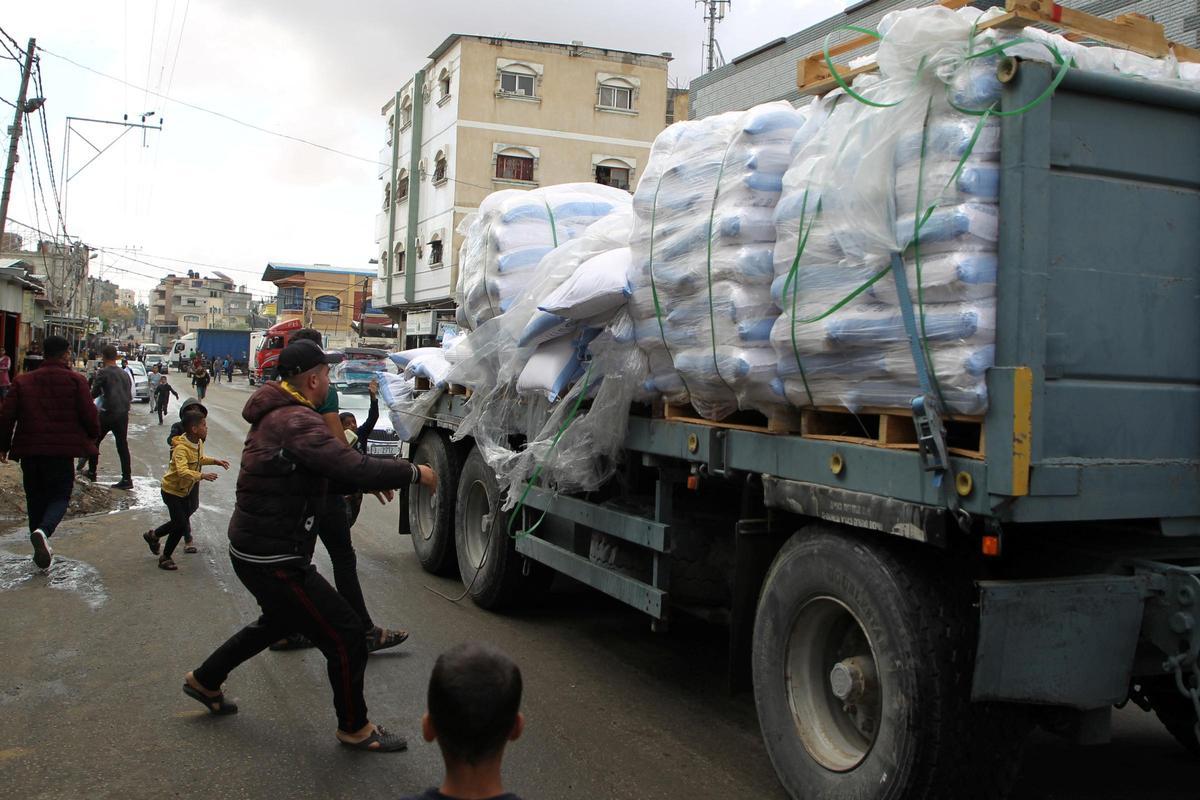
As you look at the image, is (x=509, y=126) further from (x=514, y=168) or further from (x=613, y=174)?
(x=613, y=174)

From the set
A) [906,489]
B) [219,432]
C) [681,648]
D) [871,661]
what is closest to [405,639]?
[681,648]

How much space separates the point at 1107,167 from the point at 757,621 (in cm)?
218

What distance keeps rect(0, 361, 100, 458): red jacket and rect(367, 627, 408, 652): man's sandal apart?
3687 millimetres

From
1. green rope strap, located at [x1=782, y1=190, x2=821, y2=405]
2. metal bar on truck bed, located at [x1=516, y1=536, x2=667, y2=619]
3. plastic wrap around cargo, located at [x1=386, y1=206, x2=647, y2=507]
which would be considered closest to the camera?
green rope strap, located at [x1=782, y1=190, x2=821, y2=405]

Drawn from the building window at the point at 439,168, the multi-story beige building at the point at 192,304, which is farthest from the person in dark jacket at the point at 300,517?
the multi-story beige building at the point at 192,304

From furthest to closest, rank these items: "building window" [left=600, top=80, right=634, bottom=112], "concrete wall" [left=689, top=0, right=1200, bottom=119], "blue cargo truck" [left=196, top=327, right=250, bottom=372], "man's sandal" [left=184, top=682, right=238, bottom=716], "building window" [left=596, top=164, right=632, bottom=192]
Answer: "blue cargo truck" [left=196, top=327, right=250, bottom=372] → "building window" [left=596, top=164, right=632, bottom=192] → "building window" [left=600, top=80, right=634, bottom=112] → "concrete wall" [left=689, top=0, right=1200, bottom=119] → "man's sandal" [left=184, top=682, right=238, bottom=716]

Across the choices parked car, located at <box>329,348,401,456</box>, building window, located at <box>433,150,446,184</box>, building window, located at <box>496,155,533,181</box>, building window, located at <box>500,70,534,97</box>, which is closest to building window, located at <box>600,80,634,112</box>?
building window, located at <box>500,70,534,97</box>

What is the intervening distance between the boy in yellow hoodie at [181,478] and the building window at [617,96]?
33298 millimetres

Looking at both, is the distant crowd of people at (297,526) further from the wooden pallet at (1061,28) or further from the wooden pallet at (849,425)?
the wooden pallet at (1061,28)

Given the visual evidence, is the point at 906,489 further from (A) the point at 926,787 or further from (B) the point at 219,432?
(B) the point at 219,432

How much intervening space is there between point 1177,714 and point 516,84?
3737 cm

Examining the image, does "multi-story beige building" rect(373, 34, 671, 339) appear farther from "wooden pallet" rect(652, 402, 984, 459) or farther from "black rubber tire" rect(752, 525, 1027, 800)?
"black rubber tire" rect(752, 525, 1027, 800)

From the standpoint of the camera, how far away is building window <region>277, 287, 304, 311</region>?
70312 millimetres

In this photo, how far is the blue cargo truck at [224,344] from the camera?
66.8m
